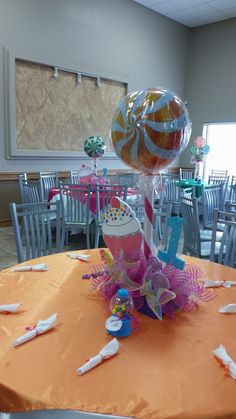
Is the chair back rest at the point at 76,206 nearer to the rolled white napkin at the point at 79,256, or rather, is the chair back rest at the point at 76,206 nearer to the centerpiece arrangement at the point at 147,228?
the rolled white napkin at the point at 79,256

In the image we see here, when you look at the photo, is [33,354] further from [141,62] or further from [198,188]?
[141,62]

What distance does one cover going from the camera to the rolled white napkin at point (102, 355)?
85 centimetres

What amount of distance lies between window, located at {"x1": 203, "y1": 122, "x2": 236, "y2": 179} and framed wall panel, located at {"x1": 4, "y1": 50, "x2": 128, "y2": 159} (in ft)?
8.03

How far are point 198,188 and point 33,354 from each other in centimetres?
472

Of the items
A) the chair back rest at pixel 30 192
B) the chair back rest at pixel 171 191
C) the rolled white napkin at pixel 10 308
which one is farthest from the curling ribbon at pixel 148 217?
the chair back rest at pixel 171 191

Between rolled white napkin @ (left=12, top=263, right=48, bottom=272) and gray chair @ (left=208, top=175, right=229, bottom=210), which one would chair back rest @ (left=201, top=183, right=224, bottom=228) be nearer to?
gray chair @ (left=208, top=175, right=229, bottom=210)

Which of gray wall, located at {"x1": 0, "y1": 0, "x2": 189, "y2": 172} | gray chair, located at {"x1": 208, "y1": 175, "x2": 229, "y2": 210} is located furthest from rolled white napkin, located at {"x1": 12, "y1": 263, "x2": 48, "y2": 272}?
gray wall, located at {"x1": 0, "y1": 0, "x2": 189, "y2": 172}

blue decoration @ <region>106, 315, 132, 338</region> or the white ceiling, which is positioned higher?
the white ceiling

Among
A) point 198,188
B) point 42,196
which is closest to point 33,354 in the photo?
point 42,196

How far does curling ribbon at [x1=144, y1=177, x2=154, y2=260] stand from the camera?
48.3 inches

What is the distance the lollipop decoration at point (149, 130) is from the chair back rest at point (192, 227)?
4.71 feet

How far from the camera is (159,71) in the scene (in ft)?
24.1

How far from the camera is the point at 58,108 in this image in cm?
561

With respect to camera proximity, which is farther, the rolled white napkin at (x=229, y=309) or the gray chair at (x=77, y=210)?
the gray chair at (x=77, y=210)
